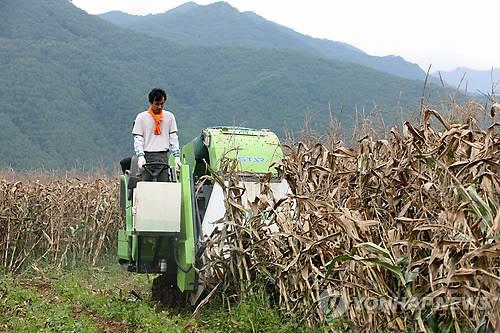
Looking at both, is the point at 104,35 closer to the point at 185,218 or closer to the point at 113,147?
the point at 113,147

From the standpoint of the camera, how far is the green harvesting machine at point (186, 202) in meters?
6.28

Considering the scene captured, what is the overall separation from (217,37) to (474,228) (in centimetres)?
13965

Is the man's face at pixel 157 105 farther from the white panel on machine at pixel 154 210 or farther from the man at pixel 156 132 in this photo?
the white panel on machine at pixel 154 210

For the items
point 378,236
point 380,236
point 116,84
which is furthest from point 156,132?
point 116,84

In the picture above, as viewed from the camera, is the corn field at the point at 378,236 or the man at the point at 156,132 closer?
the corn field at the point at 378,236

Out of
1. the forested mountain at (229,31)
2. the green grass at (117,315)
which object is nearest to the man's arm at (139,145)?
the green grass at (117,315)

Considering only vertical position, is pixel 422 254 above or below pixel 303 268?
above

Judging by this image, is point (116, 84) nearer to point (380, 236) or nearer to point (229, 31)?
point (380, 236)

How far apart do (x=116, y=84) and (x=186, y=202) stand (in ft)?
228

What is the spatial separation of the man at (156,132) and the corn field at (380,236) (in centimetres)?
109

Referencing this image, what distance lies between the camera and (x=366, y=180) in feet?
16.9

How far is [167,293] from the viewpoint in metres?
7.43

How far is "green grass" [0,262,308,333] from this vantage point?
220 inches

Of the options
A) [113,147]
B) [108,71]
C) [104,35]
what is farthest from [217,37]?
[113,147]
